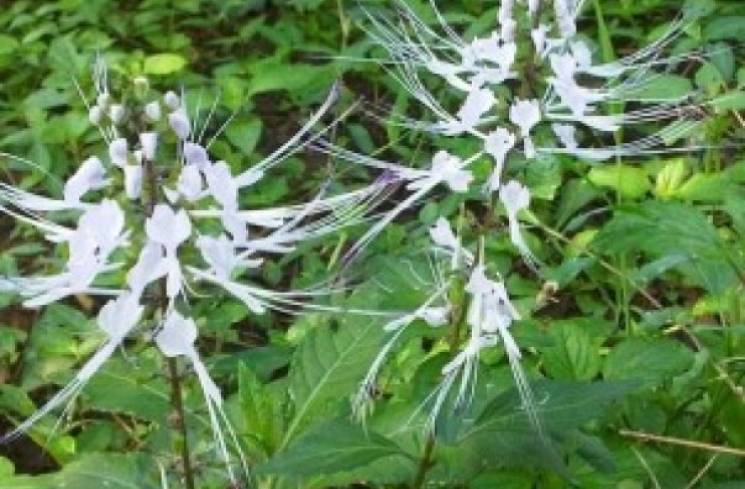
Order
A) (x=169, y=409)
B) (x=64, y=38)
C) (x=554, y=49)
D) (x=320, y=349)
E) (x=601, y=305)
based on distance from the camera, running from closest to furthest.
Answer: (x=554, y=49)
(x=169, y=409)
(x=320, y=349)
(x=601, y=305)
(x=64, y=38)

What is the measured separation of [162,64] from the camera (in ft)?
9.49

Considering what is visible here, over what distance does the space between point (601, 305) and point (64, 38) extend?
4.11 feet

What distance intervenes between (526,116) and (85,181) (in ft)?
1.43

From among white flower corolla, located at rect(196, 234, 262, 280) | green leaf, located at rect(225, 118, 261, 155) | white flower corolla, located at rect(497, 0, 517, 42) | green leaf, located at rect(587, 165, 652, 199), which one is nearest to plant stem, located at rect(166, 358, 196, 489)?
white flower corolla, located at rect(196, 234, 262, 280)

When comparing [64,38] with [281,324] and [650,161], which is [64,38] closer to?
[281,324]

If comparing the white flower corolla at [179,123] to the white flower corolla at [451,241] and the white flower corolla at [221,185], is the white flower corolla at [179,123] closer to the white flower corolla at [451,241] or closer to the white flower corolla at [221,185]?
the white flower corolla at [221,185]

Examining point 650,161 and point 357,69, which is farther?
point 357,69

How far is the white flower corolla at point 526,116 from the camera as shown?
4.46ft

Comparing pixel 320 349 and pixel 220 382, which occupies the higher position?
pixel 320 349

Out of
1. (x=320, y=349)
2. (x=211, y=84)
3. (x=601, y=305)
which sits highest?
(x=211, y=84)

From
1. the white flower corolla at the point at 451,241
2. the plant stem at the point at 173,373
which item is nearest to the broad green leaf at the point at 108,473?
the plant stem at the point at 173,373

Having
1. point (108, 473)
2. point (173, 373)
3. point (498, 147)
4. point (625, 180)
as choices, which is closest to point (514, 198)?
point (498, 147)

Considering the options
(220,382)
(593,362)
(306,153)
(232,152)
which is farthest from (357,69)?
(593,362)

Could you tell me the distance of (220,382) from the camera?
2.06m
